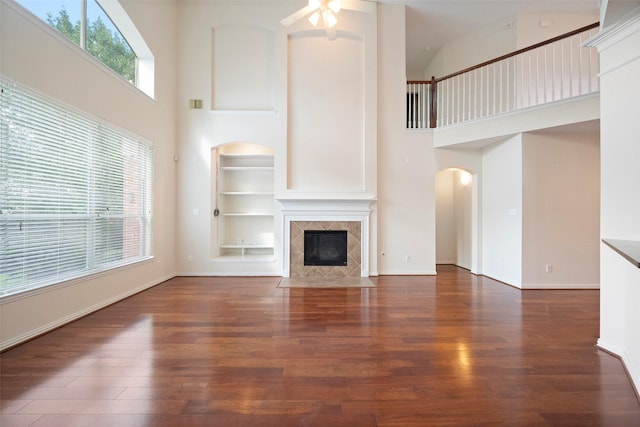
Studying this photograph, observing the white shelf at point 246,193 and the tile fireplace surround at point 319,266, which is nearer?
the tile fireplace surround at point 319,266

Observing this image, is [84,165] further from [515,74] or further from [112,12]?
[515,74]

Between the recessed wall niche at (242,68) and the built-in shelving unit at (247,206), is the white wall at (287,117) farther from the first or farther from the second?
the built-in shelving unit at (247,206)

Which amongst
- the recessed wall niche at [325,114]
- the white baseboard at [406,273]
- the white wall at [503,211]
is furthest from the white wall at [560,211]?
the recessed wall niche at [325,114]

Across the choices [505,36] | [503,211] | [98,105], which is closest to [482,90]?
[505,36]

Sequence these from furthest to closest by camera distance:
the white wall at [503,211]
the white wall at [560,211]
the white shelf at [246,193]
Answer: the white shelf at [246,193]
the white wall at [503,211]
the white wall at [560,211]

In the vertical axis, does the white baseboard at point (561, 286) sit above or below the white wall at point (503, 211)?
below

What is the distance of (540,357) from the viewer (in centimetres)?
243

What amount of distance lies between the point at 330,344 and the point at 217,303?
1981 millimetres

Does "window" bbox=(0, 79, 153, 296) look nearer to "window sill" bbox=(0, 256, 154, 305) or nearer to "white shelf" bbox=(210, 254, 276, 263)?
"window sill" bbox=(0, 256, 154, 305)

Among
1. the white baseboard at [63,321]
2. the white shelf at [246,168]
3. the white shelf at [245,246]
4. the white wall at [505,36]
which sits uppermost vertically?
the white wall at [505,36]

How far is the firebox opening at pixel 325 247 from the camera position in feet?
18.8

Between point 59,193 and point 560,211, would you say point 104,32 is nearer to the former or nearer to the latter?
point 59,193

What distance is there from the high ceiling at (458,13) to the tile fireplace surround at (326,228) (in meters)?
4.24

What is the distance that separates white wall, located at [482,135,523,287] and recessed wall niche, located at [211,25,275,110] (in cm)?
457
